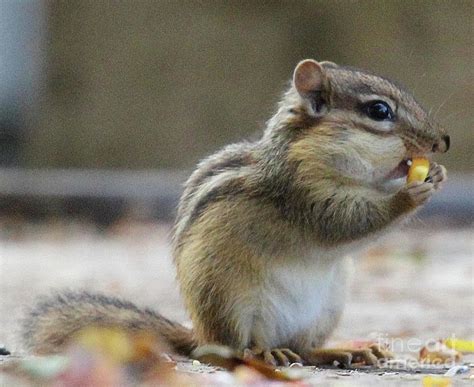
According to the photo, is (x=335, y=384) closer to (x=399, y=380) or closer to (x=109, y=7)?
(x=399, y=380)

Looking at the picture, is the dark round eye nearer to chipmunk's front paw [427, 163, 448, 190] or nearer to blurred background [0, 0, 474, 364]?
chipmunk's front paw [427, 163, 448, 190]

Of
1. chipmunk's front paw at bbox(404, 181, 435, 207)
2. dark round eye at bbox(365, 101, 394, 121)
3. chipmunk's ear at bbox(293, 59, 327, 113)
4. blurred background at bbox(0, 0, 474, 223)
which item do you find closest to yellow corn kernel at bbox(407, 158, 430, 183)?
chipmunk's front paw at bbox(404, 181, 435, 207)

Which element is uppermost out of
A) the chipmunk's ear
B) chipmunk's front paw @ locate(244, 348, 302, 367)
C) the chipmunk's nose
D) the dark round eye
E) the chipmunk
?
the chipmunk's ear

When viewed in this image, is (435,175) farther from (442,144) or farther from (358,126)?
(358,126)

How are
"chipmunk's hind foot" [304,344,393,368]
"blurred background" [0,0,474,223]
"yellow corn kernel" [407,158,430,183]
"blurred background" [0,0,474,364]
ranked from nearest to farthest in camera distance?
"yellow corn kernel" [407,158,430,183] → "chipmunk's hind foot" [304,344,393,368] → "blurred background" [0,0,474,364] → "blurred background" [0,0,474,223]

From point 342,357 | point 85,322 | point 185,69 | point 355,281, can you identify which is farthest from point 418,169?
point 185,69

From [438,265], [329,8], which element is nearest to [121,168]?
[329,8]

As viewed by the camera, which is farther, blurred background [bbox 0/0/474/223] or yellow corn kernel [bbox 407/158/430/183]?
blurred background [bbox 0/0/474/223]

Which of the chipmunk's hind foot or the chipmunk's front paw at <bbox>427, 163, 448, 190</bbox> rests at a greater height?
the chipmunk's front paw at <bbox>427, 163, 448, 190</bbox>
